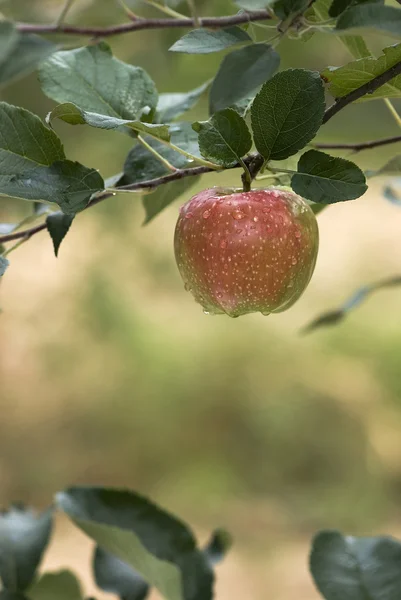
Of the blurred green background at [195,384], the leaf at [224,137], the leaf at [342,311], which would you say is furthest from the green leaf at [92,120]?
the blurred green background at [195,384]

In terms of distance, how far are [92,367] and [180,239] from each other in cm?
159

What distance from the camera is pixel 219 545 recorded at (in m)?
0.50

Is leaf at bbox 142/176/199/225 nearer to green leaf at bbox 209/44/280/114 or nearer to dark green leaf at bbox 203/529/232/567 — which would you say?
green leaf at bbox 209/44/280/114

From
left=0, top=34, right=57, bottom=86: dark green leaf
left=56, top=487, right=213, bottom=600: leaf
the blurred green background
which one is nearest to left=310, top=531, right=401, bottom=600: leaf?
left=56, top=487, right=213, bottom=600: leaf

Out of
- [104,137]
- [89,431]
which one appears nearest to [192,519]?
[89,431]

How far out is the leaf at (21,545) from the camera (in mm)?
445

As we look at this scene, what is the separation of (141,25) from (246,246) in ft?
0.42

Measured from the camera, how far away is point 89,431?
6.27 feet

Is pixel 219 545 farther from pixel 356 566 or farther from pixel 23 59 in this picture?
pixel 23 59

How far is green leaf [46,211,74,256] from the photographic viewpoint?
0.99 ft

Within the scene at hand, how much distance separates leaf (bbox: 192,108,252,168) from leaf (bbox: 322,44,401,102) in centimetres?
4

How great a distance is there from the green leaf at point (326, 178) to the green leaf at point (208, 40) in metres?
0.05

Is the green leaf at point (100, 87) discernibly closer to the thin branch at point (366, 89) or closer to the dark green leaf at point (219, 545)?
the thin branch at point (366, 89)

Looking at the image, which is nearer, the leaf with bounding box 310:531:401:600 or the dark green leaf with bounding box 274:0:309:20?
the dark green leaf with bounding box 274:0:309:20
